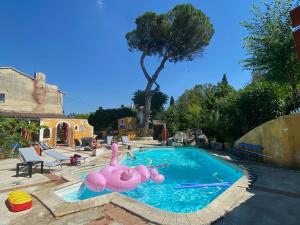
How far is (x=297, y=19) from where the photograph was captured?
9.48ft

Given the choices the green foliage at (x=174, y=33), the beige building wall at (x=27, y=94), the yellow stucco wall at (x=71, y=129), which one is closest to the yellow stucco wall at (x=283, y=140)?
the yellow stucco wall at (x=71, y=129)

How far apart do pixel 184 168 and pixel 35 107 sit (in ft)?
84.2

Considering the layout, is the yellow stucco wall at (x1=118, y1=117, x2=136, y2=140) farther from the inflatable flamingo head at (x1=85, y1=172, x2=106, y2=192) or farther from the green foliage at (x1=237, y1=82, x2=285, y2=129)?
the inflatable flamingo head at (x1=85, y1=172, x2=106, y2=192)

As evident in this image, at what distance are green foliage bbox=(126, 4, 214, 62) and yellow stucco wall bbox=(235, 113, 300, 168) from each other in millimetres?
22424

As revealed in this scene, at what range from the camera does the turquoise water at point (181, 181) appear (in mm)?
7805

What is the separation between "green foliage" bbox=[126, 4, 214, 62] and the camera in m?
30.5

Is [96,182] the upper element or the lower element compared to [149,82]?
lower

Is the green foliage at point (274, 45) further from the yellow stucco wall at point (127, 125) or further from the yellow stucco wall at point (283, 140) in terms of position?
the yellow stucco wall at point (127, 125)

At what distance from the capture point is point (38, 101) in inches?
1222

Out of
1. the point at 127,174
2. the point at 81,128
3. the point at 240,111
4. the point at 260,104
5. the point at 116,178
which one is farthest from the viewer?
the point at 81,128

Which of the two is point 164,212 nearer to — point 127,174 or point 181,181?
point 127,174

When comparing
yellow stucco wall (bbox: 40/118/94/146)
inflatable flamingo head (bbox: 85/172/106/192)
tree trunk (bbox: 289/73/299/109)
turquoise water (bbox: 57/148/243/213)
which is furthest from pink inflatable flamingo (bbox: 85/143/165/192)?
yellow stucco wall (bbox: 40/118/94/146)

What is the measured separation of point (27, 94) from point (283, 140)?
30.7 m

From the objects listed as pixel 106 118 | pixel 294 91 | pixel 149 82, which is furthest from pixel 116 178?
pixel 106 118
